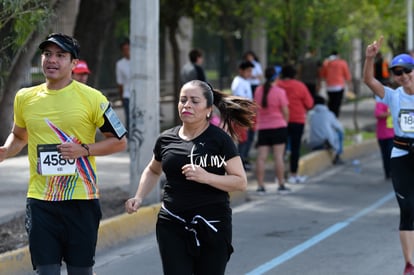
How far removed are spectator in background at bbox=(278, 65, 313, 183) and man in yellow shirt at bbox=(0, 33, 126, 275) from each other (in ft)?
28.5

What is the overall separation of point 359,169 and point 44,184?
1169 centimetres

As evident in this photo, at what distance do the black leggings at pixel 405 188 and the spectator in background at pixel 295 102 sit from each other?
632 cm

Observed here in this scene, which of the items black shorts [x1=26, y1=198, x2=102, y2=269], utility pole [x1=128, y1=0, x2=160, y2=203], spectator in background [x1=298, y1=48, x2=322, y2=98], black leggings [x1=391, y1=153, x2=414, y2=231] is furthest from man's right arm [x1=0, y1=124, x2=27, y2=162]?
spectator in background [x1=298, y1=48, x2=322, y2=98]

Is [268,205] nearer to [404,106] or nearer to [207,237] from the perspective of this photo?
[404,106]

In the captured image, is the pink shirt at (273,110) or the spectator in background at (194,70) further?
the spectator in background at (194,70)

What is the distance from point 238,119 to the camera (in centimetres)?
626

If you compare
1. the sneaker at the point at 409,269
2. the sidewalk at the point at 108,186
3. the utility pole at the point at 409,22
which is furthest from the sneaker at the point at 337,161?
the utility pole at the point at 409,22

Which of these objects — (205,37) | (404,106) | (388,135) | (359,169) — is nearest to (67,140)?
(404,106)

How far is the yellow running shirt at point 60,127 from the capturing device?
19.5 ft

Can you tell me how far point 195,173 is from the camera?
5.58 metres

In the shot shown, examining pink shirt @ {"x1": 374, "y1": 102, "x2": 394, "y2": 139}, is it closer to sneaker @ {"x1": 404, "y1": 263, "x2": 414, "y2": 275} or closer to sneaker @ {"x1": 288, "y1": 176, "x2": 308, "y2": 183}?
sneaker @ {"x1": 288, "y1": 176, "x2": 308, "y2": 183}

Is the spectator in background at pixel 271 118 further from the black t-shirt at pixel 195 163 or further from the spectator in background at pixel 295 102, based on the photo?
the black t-shirt at pixel 195 163

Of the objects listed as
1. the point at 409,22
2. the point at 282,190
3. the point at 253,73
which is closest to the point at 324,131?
the point at 253,73

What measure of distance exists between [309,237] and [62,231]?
4.91m
